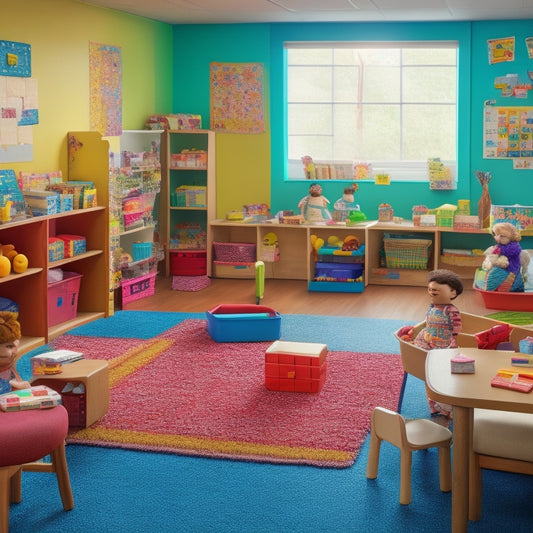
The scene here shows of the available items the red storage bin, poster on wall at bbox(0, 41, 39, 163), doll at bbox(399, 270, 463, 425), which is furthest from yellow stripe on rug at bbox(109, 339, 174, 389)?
the red storage bin

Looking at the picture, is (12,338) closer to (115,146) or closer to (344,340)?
(344,340)

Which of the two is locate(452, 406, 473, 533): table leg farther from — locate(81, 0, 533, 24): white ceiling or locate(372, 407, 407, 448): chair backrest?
locate(81, 0, 533, 24): white ceiling

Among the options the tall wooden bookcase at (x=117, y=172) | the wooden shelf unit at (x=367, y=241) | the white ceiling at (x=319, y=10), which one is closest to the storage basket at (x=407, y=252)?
the wooden shelf unit at (x=367, y=241)

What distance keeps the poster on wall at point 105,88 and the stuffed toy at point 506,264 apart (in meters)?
3.48

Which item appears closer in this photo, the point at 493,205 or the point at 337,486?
the point at 337,486

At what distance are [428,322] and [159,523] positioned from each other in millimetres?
1831

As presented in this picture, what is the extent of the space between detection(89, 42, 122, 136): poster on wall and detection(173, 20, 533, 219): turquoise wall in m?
1.35

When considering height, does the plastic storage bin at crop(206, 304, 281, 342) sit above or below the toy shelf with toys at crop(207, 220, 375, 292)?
below

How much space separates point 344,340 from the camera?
21.1ft

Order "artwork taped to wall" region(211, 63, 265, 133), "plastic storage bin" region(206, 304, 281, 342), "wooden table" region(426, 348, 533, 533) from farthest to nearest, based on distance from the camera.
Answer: "artwork taped to wall" region(211, 63, 265, 133) < "plastic storage bin" region(206, 304, 281, 342) < "wooden table" region(426, 348, 533, 533)

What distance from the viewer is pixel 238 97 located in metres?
9.17

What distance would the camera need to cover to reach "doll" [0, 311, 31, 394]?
365 cm

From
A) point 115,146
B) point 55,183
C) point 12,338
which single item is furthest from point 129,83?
point 12,338

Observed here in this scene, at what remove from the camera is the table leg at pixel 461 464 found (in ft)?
10.3
